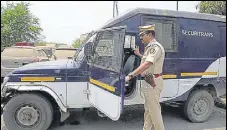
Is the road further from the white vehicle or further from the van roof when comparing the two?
the van roof

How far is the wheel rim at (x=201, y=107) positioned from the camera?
240 inches

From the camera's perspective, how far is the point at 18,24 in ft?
80.9

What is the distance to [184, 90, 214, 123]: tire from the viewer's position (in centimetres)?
604

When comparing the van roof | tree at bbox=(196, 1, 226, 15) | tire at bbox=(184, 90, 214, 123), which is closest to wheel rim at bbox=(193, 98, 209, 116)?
tire at bbox=(184, 90, 214, 123)

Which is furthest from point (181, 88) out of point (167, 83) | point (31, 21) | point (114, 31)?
point (31, 21)

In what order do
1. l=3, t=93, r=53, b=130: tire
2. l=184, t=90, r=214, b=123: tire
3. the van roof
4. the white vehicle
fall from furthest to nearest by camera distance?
l=184, t=90, r=214, b=123: tire → the van roof → l=3, t=93, r=53, b=130: tire → the white vehicle

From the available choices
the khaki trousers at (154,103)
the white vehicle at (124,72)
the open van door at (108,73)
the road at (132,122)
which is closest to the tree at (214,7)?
the white vehicle at (124,72)

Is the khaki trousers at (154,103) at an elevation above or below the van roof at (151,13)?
below

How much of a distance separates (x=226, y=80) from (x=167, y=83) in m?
Answer: 1.57

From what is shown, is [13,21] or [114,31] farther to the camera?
[13,21]

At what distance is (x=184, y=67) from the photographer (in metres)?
5.79

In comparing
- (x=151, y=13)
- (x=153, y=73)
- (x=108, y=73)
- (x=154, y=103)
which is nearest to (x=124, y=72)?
(x=108, y=73)

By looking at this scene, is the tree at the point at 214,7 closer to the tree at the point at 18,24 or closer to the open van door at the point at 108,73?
the open van door at the point at 108,73

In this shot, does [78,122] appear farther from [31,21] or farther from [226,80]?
[31,21]
